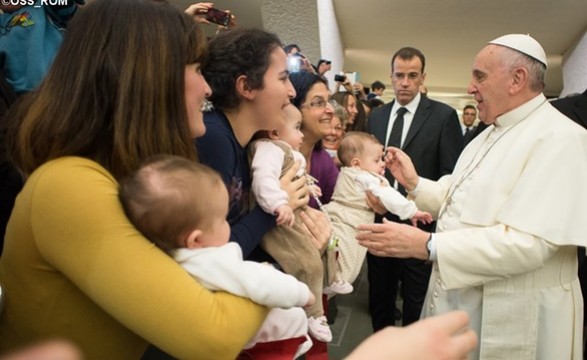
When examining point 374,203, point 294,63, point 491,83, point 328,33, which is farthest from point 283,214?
point 328,33

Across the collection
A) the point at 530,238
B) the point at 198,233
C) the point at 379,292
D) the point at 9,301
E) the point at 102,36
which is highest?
the point at 102,36

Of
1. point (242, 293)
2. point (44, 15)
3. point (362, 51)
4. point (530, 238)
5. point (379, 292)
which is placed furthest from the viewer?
point (362, 51)

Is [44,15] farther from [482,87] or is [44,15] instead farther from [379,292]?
[379,292]

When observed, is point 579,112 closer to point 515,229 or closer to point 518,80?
point 518,80

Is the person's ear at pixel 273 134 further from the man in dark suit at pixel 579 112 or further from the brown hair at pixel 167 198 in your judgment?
the man in dark suit at pixel 579 112

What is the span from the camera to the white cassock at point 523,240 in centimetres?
176

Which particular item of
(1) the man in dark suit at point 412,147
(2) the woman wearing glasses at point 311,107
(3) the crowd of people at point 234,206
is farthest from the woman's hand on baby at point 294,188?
(1) the man in dark suit at point 412,147

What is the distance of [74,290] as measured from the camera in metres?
0.94

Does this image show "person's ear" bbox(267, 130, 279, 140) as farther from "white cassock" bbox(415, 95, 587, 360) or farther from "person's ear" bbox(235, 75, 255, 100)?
"white cassock" bbox(415, 95, 587, 360)

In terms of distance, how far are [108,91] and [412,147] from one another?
2.92m

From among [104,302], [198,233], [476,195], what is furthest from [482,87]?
[104,302]

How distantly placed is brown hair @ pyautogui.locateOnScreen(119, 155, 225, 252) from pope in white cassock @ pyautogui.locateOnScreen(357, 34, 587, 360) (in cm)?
113

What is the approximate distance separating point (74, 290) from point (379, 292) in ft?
9.93

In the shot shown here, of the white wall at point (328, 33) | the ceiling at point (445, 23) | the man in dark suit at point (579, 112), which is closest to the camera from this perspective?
the man in dark suit at point (579, 112)
